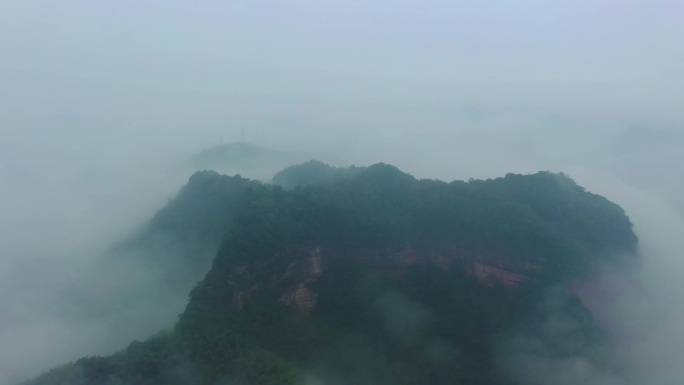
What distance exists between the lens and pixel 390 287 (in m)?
36.5

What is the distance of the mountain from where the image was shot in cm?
3055

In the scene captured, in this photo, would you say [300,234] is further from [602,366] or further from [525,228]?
[602,366]

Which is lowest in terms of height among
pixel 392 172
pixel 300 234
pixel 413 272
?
pixel 413 272

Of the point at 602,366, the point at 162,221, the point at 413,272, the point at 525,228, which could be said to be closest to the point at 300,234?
the point at 413,272

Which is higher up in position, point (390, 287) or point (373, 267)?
point (373, 267)

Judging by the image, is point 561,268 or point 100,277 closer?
point 561,268

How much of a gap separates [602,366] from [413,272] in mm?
10587

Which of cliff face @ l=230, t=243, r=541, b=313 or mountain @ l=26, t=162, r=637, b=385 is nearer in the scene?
mountain @ l=26, t=162, r=637, b=385

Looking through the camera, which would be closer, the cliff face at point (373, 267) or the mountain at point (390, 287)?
the mountain at point (390, 287)

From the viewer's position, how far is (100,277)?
47.8 metres

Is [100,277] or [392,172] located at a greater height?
[392,172]

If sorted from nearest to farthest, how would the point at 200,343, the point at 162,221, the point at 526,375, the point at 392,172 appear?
1. the point at 200,343
2. the point at 526,375
3. the point at 392,172
4. the point at 162,221

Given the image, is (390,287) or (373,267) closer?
(390,287)

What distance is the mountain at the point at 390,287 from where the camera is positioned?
3055 cm
